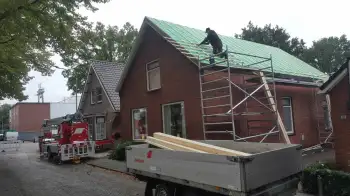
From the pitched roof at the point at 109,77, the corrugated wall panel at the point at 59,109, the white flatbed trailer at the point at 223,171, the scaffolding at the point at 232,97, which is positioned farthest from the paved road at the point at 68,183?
the corrugated wall panel at the point at 59,109

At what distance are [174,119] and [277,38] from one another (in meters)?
30.0

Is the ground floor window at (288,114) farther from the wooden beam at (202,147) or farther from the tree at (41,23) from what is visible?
the tree at (41,23)

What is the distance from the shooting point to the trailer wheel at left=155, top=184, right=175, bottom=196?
20.3 ft

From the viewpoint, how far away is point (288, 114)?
47.8 ft

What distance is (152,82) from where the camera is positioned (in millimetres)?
15289

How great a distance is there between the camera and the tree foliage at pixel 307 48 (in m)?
39.1

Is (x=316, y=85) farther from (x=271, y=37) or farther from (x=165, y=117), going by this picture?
(x=271, y=37)

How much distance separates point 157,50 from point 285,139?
7.32 m

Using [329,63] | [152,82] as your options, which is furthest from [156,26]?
[329,63]

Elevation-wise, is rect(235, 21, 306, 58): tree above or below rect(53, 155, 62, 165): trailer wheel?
above

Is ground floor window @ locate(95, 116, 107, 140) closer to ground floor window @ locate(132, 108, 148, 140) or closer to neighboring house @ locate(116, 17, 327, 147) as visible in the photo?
neighboring house @ locate(116, 17, 327, 147)

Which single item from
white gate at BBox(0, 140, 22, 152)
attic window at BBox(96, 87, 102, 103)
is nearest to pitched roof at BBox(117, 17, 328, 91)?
attic window at BBox(96, 87, 102, 103)

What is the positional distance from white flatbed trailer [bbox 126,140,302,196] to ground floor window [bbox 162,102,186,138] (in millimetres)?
6336

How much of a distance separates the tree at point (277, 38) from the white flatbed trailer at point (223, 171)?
115 feet
